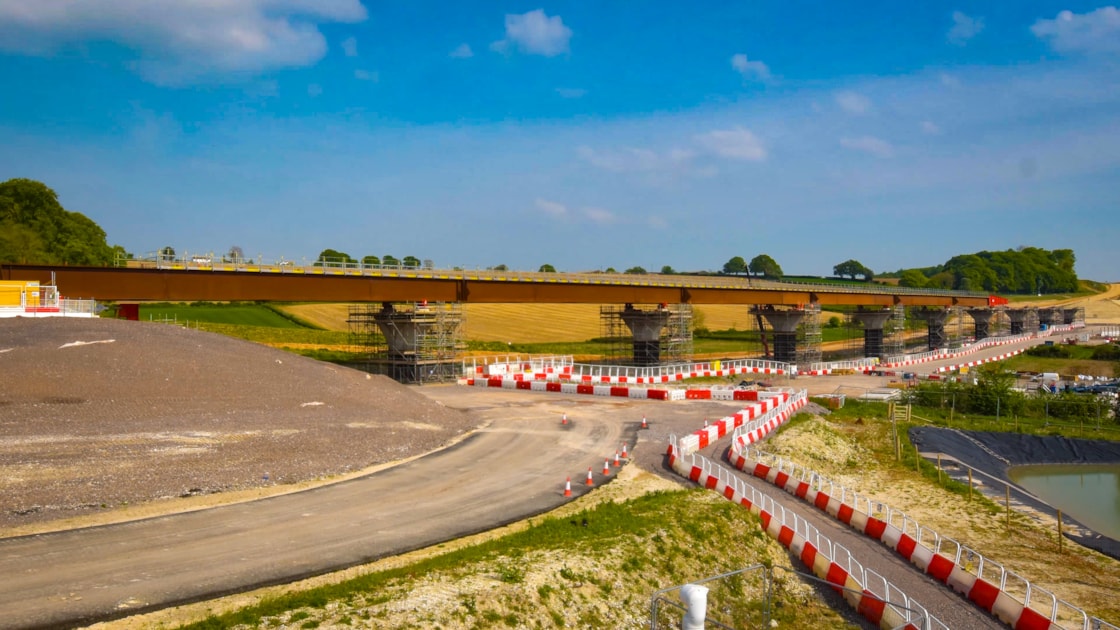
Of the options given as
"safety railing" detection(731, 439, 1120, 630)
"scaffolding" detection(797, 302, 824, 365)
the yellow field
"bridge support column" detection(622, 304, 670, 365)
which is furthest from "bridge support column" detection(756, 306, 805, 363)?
"safety railing" detection(731, 439, 1120, 630)

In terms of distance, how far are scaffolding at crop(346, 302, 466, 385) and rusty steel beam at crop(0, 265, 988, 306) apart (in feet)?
4.35

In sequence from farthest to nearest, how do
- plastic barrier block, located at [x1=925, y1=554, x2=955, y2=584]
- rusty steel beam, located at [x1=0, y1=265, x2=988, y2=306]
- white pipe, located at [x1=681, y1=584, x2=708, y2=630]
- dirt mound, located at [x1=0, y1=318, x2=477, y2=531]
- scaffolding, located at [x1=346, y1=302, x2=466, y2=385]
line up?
1. scaffolding, located at [x1=346, y1=302, x2=466, y2=385]
2. rusty steel beam, located at [x1=0, y1=265, x2=988, y2=306]
3. dirt mound, located at [x1=0, y1=318, x2=477, y2=531]
4. plastic barrier block, located at [x1=925, y1=554, x2=955, y2=584]
5. white pipe, located at [x1=681, y1=584, x2=708, y2=630]

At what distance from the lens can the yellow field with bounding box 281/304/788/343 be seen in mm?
99438

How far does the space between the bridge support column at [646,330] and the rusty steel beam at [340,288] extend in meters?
1.50

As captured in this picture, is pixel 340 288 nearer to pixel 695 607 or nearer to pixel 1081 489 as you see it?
pixel 1081 489

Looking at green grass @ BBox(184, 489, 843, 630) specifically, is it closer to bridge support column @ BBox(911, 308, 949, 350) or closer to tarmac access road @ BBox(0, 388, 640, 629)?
tarmac access road @ BBox(0, 388, 640, 629)

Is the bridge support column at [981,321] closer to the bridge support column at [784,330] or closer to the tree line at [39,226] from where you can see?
the bridge support column at [784,330]

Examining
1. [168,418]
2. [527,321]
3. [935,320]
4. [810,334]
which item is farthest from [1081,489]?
[935,320]

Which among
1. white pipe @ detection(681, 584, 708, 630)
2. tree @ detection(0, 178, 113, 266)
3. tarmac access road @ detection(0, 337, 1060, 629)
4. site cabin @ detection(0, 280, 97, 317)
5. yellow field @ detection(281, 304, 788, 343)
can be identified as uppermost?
Result: tree @ detection(0, 178, 113, 266)

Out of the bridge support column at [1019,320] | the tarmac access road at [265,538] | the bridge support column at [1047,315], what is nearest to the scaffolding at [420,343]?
the tarmac access road at [265,538]

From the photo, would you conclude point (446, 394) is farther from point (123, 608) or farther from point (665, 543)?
point (123, 608)

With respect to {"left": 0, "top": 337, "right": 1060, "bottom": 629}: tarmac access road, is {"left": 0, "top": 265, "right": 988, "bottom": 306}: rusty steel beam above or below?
above

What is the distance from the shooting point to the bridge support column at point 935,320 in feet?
375

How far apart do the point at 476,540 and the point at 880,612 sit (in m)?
8.93
